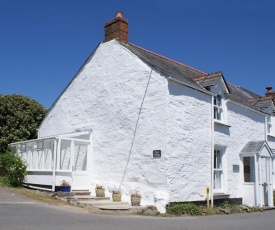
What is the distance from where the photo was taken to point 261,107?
22.5 metres

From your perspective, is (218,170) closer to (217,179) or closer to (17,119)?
(217,179)

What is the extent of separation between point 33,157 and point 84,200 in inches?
190

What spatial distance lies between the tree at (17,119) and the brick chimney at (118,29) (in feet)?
32.3

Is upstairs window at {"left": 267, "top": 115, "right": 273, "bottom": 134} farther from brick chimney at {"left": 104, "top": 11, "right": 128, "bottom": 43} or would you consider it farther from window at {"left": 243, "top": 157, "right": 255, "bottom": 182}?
brick chimney at {"left": 104, "top": 11, "right": 128, "bottom": 43}

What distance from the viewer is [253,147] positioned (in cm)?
1895

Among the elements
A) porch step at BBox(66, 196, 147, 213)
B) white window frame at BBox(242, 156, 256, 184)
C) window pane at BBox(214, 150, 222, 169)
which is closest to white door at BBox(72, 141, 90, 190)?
porch step at BBox(66, 196, 147, 213)

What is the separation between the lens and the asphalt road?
9.51m

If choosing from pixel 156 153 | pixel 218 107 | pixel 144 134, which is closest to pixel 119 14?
pixel 144 134

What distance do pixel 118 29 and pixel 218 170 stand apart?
28.4 feet

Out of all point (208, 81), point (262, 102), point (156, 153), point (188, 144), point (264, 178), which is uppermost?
point (262, 102)

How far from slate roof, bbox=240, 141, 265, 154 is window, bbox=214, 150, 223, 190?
193cm

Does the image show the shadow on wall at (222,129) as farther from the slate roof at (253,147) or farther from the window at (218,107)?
the slate roof at (253,147)

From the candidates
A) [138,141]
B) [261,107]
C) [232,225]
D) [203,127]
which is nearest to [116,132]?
[138,141]

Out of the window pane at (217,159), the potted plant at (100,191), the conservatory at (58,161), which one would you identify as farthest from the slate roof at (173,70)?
the potted plant at (100,191)
